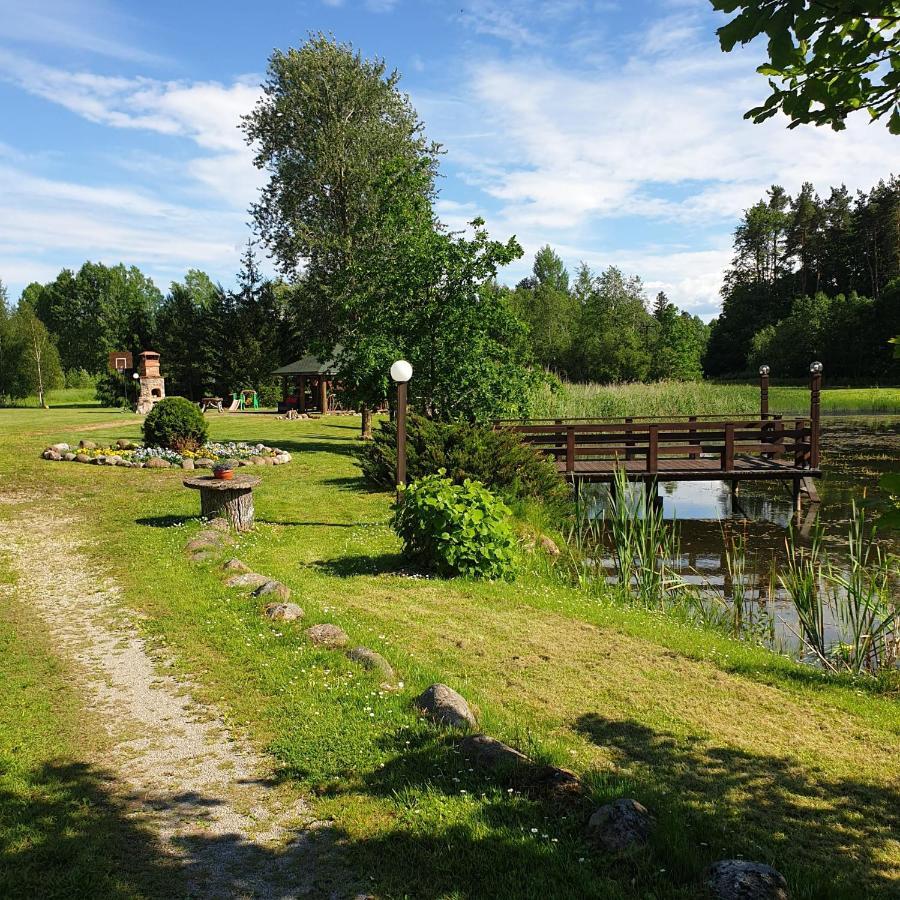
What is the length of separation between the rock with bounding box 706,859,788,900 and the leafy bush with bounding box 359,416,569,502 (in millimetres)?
9360

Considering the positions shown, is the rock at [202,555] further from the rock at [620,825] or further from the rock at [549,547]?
the rock at [620,825]

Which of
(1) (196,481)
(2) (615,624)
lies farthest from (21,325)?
(2) (615,624)

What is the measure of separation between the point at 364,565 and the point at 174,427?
10.2 meters

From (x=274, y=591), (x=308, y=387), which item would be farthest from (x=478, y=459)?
(x=308, y=387)

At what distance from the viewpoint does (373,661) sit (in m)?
5.37

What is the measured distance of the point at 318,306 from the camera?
1018 inches

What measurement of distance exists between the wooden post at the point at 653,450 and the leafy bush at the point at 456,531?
27.0 ft

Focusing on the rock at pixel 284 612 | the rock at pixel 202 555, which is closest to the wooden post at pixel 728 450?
the rock at pixel 202 555

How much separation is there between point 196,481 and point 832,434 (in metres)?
25.0

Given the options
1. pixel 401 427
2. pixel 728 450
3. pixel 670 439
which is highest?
pixel 401 427

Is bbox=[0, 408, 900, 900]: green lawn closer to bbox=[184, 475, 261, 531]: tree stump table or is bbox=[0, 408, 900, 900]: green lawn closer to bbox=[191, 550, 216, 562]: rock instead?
bbox=[191, 550, 216, 562]: rock

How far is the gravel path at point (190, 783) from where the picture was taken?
312 cm

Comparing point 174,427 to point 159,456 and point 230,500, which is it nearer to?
point 159,456

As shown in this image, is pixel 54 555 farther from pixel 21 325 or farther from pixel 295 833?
pixel 21 325
